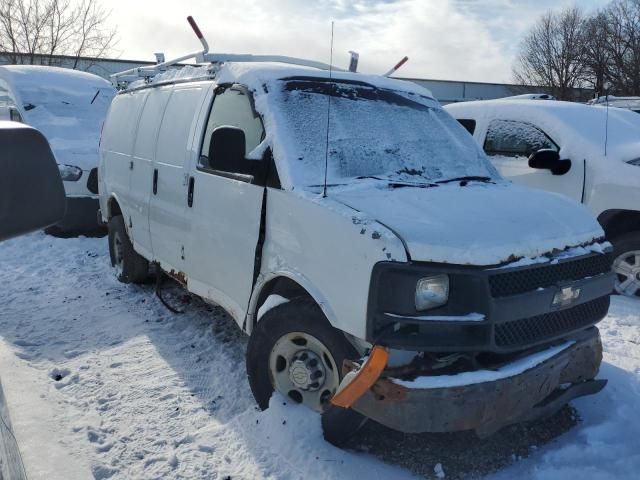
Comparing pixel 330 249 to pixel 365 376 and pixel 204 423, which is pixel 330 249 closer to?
pixel 365 376

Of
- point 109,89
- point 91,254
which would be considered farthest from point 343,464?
point 109,89

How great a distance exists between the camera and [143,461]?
10.0 feet

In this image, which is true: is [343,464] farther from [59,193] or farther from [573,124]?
[573,124]

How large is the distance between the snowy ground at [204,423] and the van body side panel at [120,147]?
1461 mm

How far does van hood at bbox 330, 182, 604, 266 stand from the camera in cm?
258

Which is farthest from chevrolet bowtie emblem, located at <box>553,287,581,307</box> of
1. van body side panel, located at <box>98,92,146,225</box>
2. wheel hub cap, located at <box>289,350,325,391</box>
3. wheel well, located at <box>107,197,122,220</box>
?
wheel well, located at <box>107,197,122,220</box>

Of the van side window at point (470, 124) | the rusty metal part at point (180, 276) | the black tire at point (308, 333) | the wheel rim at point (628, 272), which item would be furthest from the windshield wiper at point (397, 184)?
the van side window at point (470, 124)

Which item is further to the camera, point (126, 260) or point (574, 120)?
point (574, 120)

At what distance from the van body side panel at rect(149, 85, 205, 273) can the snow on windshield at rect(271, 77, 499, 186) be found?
1078 millimetres

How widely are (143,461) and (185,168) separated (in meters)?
2.14

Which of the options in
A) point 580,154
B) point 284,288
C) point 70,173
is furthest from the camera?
point 70,173

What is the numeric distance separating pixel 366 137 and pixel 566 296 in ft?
5.09

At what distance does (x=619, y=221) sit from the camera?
576 centimetres

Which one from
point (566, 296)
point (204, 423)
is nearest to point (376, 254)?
point (566, 296)
